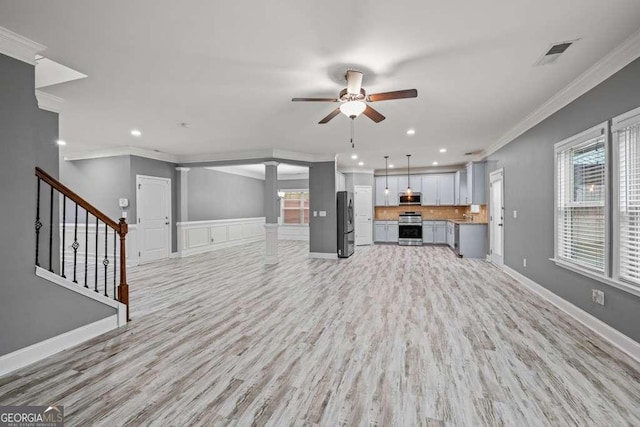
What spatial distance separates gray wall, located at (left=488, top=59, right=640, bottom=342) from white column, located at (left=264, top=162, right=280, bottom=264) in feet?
15.6

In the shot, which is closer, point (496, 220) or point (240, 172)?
point (496, 220)

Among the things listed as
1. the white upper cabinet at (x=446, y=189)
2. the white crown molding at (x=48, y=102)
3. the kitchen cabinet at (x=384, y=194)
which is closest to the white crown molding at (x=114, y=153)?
the white crown molding at (x=48, y=102)

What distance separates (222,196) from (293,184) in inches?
110

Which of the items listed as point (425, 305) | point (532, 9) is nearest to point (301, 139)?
point (425, 305)

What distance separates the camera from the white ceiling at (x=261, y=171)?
9457 millimetres

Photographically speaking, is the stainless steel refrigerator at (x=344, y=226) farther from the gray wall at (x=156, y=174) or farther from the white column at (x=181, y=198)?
the gray wall at (x=156, y=174)

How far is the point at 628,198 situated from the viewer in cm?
253

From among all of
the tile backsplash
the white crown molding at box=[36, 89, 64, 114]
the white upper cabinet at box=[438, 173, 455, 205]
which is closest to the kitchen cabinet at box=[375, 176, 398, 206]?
the tile backsplash

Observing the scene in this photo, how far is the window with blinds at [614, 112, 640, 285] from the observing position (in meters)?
2.44

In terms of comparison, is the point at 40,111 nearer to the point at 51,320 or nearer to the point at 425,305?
the point at 51,320

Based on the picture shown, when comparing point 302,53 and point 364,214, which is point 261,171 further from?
point 302,53

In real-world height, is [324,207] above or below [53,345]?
above

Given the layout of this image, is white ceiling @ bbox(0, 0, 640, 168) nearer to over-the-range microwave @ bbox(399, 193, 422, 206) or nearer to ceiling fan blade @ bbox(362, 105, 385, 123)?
ceiling fan blade @ bbox(362, 105, 385, 123)

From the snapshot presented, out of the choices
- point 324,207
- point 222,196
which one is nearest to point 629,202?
point 324,207
